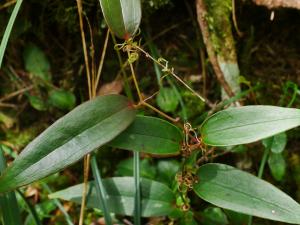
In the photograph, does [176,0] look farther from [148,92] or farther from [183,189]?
[183,189]

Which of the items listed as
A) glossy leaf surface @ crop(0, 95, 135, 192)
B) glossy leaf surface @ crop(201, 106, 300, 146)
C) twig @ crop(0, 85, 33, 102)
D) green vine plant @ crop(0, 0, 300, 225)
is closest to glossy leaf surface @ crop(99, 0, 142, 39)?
green vine plant @ crop(0, 0, 300, 225)

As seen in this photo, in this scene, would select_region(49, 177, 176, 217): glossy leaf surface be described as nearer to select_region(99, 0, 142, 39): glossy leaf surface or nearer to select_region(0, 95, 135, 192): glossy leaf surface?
select_region(0, 95, 135, 192): glossy leaf surface

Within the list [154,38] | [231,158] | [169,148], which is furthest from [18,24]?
[231,158]

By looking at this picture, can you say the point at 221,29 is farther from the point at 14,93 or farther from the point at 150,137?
the point at 14,93

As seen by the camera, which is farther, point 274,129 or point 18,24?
point 18,24

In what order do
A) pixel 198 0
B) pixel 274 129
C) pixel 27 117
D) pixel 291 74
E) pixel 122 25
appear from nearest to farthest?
pixel 274 129 → pixel 122 25 → pixel 198 0 → pixel 291 74 → pixel 27 117

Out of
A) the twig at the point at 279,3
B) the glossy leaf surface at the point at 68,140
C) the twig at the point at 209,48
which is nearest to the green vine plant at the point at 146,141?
the glossy leaf surface at the point at 68,140

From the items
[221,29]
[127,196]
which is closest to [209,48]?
[221,29]
